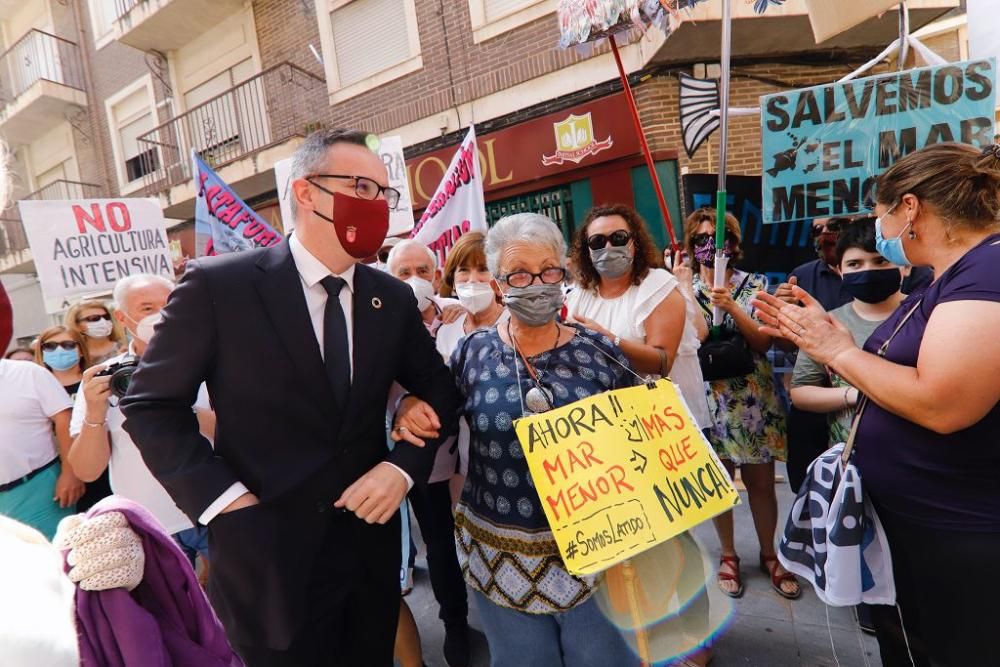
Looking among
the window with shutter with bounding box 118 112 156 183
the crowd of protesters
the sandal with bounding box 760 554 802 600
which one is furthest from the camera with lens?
the window with shutter with bounding box 118 112 156 183

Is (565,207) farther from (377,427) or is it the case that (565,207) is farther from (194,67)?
(194,67)

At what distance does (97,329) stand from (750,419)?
4207mm

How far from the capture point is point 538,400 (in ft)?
5.52

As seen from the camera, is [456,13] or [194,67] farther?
[194,67]

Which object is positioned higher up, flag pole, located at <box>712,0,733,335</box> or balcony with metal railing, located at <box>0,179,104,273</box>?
balcony with metal railing, located at <box>0,179,104,273</box>

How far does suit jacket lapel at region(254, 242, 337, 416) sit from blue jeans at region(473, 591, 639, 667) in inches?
A: 35.6

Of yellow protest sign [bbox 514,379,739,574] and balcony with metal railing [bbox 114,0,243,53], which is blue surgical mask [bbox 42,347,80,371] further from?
balcony with metal railing [bbox 114,0,243,53]

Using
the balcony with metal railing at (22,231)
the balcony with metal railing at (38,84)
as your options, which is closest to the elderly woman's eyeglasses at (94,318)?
the balcony with metal railing at (22,231)

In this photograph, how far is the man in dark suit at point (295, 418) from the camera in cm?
146

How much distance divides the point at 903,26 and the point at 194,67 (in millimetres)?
12702

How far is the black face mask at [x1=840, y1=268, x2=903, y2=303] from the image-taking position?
7.56ft

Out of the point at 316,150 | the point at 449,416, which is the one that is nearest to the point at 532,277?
the point at 449,416

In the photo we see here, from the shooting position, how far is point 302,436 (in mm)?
1578

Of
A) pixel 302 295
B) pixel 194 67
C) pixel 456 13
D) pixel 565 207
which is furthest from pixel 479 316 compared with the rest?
pixel 194 67
